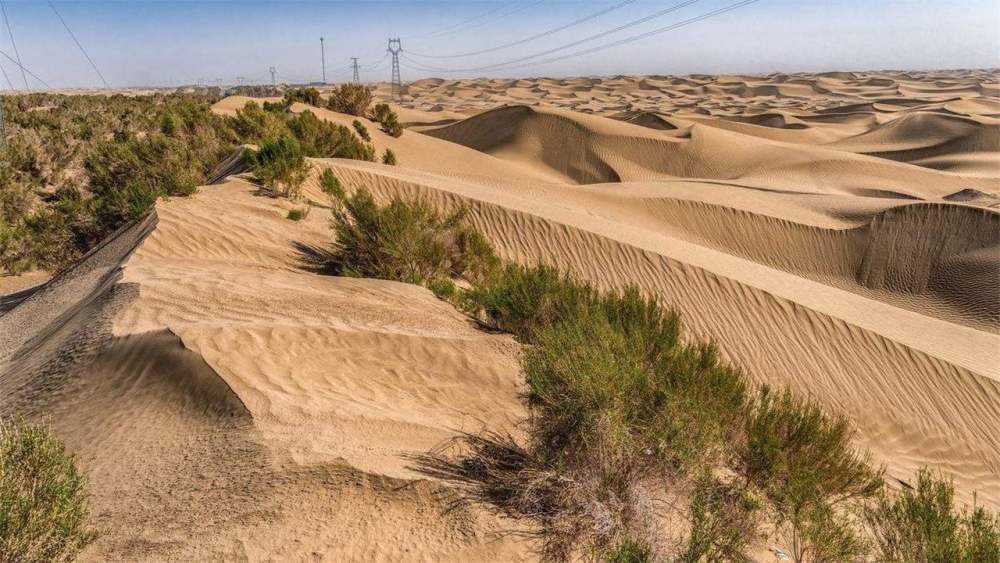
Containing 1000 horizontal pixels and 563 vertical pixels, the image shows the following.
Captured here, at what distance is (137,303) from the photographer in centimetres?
591

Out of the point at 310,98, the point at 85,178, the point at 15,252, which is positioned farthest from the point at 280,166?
the point at 310,98

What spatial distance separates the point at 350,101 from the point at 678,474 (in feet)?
91.6

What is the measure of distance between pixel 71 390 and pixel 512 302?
4.16 metres

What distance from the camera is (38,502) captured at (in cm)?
292

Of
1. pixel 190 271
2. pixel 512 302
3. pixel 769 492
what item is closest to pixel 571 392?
pixel 769 492

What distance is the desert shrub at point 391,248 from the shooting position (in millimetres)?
8117

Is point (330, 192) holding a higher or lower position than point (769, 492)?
higher

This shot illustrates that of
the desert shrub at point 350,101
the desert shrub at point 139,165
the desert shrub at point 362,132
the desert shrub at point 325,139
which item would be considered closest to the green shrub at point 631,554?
the desert shrub at point 139,165

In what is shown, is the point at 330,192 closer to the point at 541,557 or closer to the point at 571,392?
the point at 571,392

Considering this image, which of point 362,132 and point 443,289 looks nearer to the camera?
point 443,289

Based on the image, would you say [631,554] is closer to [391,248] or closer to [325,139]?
[391,248]

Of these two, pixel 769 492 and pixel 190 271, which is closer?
pixel 769 492

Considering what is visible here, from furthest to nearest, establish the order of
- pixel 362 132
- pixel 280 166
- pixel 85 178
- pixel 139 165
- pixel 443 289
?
1. pixel 362 132
2. pixel 85 178
3. pixel 139 165
4. pixel 280 166
5. pixel 443 289

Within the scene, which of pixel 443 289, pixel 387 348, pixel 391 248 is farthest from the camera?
pixel 391 248
